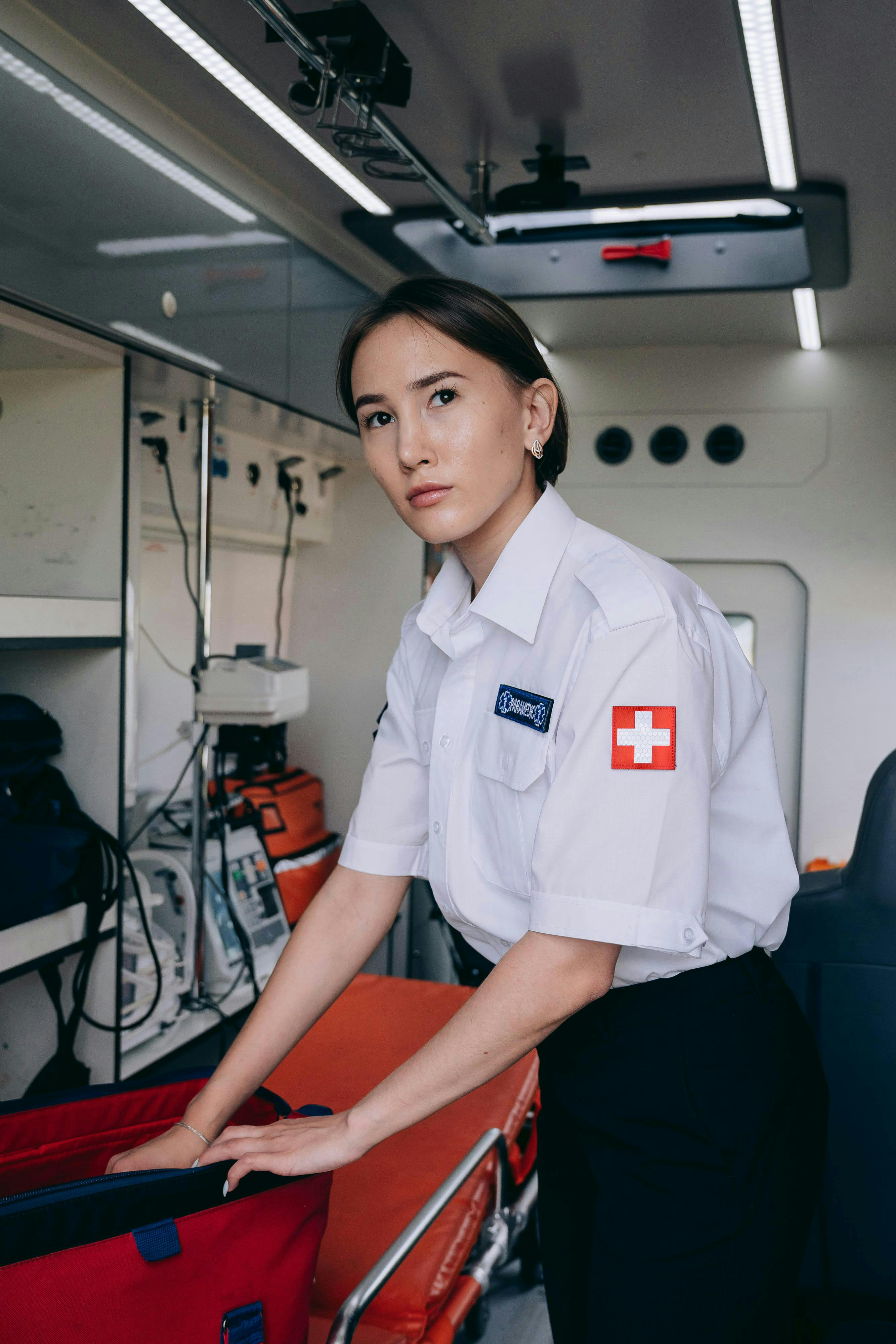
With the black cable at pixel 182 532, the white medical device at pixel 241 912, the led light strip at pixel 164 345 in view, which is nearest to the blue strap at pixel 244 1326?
the led light strip at pixel 164 345

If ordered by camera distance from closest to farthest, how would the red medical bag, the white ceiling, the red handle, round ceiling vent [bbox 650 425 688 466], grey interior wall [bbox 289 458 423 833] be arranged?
the red medical bag
the white ceiling
the red handle
grey interior wall [bbox 289 458 423 833]
round ceiling vent [bbox 650 425 688 466]

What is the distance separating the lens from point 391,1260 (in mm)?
1266

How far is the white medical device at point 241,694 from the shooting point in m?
2.62

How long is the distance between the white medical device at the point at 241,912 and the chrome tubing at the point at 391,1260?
4.86ft

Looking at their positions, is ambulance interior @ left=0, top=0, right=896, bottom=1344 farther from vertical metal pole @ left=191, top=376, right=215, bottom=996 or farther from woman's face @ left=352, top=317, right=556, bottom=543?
woman's face @ left=352, top=317, right=556, bottom=543

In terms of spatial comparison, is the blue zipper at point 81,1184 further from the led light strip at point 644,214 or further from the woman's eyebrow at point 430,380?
the led light strip at point 644,214

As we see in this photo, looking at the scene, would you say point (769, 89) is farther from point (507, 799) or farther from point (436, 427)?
point (507, 799)

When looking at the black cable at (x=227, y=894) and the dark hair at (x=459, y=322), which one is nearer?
the dark hair at (x=459, y=322)

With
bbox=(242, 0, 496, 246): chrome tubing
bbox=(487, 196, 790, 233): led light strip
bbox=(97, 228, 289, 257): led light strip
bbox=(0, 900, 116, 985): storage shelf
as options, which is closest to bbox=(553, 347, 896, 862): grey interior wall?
bbox=(487, 196, 790, 233): led light strip

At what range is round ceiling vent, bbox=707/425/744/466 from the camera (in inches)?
153

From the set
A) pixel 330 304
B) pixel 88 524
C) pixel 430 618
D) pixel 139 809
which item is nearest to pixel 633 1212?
pixel 430 618

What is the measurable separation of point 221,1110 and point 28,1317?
28 cm

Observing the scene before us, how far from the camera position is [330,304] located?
9.59 ft

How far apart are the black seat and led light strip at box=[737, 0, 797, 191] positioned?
123 centimetres
